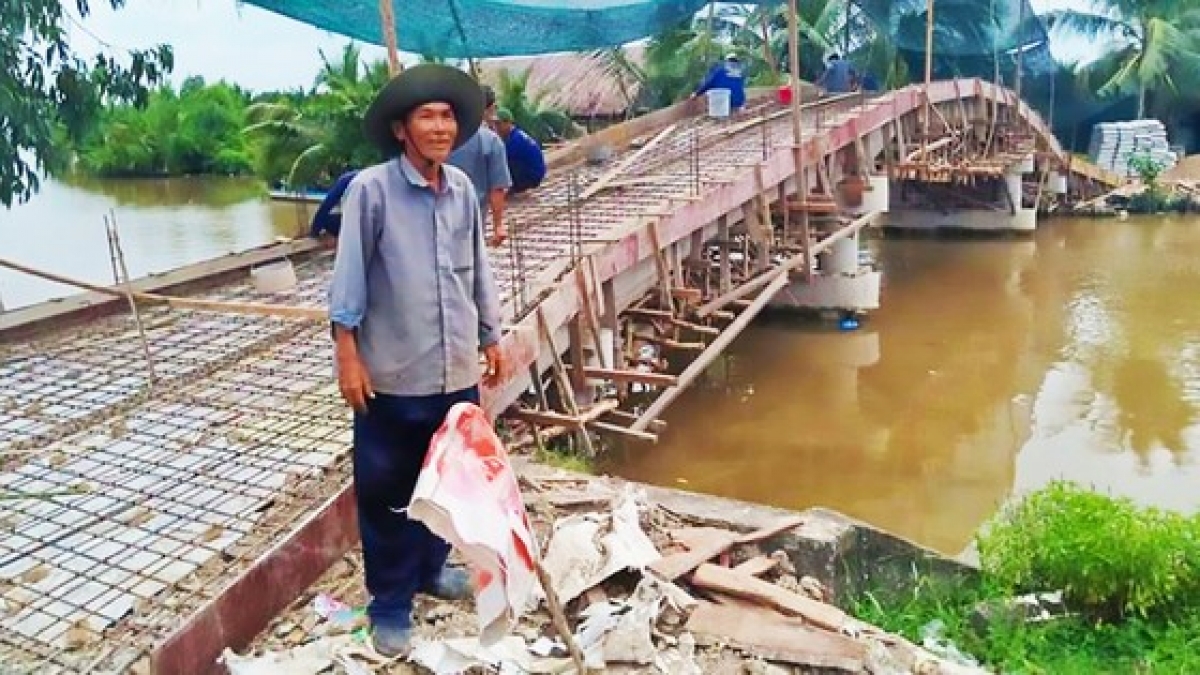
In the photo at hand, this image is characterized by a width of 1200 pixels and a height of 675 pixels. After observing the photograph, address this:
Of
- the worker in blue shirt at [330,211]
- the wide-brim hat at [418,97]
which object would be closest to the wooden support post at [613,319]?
the worker in blue shirt at [330,211]

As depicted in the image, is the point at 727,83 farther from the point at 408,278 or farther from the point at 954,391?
the point at 408,278

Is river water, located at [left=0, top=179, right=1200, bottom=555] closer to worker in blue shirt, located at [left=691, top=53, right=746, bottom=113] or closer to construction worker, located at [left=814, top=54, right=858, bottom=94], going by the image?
construction worker, located at [left=814, top=54, right=858, bottom=94]

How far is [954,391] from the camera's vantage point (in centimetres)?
1156

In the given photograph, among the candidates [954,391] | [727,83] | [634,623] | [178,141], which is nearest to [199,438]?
[634,623]

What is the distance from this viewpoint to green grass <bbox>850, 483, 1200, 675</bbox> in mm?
3965

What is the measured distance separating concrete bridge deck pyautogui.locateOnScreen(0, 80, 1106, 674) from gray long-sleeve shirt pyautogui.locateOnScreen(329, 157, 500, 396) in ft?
3.17

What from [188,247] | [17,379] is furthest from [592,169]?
[188,247]

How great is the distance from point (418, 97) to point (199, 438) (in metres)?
2.61

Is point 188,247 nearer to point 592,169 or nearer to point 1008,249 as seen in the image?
point 592,169

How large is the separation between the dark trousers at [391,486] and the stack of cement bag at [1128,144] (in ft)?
85.5

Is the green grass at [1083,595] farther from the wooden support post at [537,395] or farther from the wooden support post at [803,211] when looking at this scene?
the wooden support post at [803,211]

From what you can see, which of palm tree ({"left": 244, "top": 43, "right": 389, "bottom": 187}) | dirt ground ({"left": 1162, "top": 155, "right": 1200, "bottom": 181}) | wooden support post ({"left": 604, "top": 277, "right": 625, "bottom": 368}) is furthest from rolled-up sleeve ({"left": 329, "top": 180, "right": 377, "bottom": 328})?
dirt ground ({"left": 1162, "top": 155, "right": 1200, "bottom": 181})

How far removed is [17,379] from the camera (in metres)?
5.66

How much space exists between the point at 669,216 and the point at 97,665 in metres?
6.11
